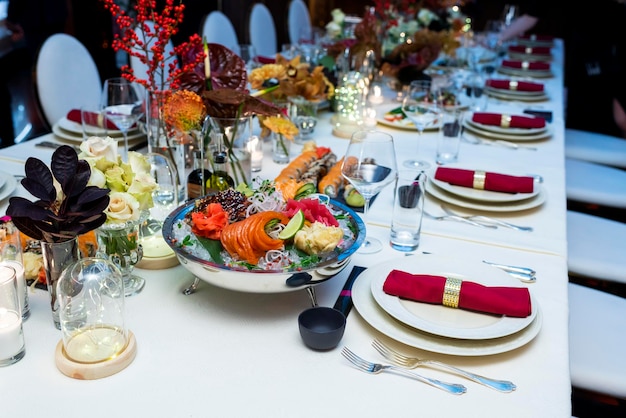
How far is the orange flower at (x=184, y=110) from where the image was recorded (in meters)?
1.36

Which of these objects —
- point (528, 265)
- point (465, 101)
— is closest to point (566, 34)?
point (465, 101)

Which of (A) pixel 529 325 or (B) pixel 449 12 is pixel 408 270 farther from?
(B) pixel 449 12

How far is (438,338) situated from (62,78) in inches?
79.5

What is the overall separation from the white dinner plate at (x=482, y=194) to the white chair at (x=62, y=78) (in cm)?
154

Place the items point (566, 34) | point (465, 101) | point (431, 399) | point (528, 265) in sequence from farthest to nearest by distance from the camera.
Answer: point (566, 34) < point (465, 101) < point (528, 265) < point (431, 399)

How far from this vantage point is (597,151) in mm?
2938

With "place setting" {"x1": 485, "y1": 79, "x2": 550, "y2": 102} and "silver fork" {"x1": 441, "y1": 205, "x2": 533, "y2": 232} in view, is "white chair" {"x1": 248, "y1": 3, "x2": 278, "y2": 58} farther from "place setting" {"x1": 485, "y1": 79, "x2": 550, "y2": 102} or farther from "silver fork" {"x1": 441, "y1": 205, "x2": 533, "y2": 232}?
"silver fork" {"x1": 441, "y1": 205, "x2": 533, "y2": 232}

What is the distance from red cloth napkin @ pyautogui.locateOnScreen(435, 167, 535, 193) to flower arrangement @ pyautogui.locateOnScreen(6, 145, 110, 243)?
0.97 metres

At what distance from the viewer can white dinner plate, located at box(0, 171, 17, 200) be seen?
1.44 m

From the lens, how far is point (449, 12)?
12.2ft

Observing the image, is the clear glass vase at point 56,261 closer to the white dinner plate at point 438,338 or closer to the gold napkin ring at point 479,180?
the white dinner plate at point 438,338

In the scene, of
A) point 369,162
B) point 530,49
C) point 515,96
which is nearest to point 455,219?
point 369,162

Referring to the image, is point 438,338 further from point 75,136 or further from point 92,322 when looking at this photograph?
point 75,136

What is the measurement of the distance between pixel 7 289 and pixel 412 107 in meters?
1.35
